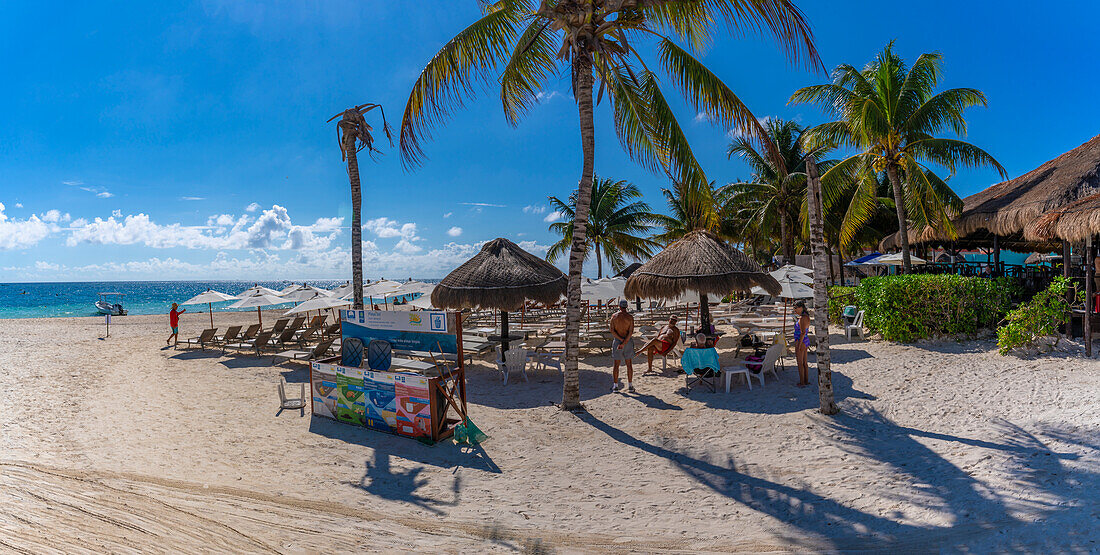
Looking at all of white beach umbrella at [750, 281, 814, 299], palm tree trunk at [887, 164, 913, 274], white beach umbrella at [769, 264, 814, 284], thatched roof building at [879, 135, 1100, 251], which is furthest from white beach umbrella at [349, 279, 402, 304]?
thatched roof building at [879, 135, 1100, 251]

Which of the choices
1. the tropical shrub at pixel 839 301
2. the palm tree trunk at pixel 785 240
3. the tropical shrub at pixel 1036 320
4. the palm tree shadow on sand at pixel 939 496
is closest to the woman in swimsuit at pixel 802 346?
the palm tree shadow on sand at pixel 939 496

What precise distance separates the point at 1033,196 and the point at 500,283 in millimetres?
12689

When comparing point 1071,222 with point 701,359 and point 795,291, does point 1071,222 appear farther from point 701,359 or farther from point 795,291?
point 701,359

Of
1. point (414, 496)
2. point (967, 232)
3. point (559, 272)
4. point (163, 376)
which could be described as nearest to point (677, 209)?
point (967, 232)

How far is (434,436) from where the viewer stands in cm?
698

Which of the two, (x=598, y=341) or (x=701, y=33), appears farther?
(x=598, y=341)

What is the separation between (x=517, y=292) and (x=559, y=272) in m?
1.81

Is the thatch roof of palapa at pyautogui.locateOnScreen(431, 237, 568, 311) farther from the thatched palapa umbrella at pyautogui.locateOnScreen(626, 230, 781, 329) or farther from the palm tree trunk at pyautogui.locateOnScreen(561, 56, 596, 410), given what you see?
the palm tree trunk at pyautogui.locateOnScreen(561, 56, 596, 410)

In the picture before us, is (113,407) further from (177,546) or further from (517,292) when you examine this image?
(517,292)

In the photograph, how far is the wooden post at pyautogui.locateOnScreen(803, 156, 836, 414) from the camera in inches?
276

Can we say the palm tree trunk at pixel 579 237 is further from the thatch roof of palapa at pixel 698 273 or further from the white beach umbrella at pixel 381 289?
the white beach umbrella at pixel 381 289

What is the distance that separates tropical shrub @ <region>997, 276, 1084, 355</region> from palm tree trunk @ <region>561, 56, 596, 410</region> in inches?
294

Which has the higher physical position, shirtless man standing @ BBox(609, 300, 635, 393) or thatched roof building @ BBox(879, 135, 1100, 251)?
thatched roof building @ BBox(879, 135, 1100, 251)

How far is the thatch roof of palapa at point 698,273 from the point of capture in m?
10.8
